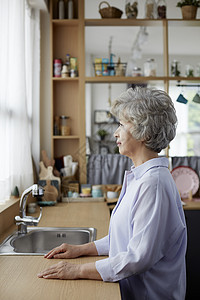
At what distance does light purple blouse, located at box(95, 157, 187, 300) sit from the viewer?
1.21m

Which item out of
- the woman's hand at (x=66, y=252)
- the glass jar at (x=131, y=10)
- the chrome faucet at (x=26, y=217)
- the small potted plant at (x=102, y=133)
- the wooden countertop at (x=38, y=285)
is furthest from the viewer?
the small potted plant at (x=102, y=133)

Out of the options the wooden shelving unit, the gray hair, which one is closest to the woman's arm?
the gray hair

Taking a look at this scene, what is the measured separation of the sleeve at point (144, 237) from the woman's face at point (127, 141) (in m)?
0.20

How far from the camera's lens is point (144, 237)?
1203mm

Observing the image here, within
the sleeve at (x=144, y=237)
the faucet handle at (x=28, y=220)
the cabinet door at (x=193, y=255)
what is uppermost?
the sleeve at (x=144, y=237)

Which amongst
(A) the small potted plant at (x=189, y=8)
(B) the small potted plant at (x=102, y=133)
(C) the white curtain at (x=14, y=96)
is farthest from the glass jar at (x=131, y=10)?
(B) the small potted plant at (x=102, y=133)

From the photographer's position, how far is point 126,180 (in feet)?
4.95

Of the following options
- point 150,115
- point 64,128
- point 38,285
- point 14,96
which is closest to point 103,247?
point 38,285

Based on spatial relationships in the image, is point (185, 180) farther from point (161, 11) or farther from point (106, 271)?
point (106, 271)

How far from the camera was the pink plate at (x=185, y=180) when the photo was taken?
129 inches

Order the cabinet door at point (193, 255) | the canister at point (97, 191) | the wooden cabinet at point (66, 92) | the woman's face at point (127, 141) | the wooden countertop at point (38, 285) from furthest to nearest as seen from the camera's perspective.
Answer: the wooden cabinet at point (66, 92) < the canister at point (97, 191) < the cabinet door at point (193, 255) < the woman's face at point (127, 141) < the wooden countertop at point (38, 285)

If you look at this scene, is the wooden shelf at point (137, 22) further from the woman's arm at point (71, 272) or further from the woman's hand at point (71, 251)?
the woman's arm at point (71, 272)

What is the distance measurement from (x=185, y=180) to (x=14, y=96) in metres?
1.74

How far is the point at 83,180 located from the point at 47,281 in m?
2.04
